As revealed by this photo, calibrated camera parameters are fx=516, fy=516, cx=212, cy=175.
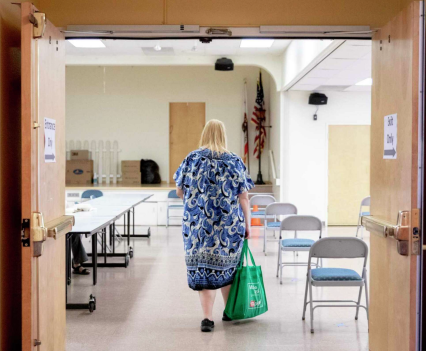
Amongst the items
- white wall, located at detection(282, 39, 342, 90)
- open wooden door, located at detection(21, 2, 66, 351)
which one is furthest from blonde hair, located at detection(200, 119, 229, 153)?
white wall, located at detection(282, 39, 342, 90)

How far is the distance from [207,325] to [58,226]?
1.61 meters

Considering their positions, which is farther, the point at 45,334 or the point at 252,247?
the point at 252,247

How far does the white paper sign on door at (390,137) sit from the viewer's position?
2.95 m

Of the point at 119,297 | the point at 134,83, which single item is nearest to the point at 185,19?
the point at 119,297

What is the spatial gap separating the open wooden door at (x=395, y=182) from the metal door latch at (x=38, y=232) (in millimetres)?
1848

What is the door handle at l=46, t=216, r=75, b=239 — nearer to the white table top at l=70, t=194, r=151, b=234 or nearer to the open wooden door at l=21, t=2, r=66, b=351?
the open wooden door at l=21, t=2, r=66, b=351

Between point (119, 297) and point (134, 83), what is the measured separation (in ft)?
24.6

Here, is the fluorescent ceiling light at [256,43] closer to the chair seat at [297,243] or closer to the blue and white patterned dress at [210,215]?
the chair seat at [297,243]

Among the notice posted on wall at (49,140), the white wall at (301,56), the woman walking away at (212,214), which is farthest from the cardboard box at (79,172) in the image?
the notice posted on wall at (49,140)

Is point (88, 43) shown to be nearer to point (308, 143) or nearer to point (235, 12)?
point (308, 143)

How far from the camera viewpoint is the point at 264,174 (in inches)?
464

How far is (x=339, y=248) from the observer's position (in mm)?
3926

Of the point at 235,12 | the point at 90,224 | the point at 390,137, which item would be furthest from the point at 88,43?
the point at 390,137

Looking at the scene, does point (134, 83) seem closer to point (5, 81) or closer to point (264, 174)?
point (264, 174)
